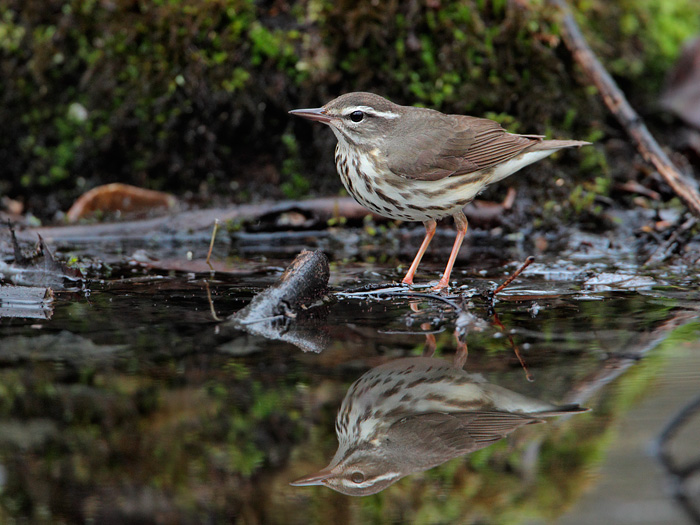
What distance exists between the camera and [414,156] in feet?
14.7

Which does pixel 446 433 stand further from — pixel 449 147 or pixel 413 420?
pixel 449 147

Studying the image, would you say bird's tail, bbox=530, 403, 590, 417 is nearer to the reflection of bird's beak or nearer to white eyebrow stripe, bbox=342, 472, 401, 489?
white eyebrow stripe, bbox=342, 472, 401, 489

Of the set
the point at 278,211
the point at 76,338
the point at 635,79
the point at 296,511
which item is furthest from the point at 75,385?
the point at 635,79

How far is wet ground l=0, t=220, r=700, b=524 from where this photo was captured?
1915 mm

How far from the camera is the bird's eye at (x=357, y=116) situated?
4602 mm

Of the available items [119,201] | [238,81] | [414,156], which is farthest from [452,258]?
[119,201]

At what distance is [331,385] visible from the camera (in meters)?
2.70

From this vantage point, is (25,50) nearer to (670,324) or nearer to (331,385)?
(331,385)

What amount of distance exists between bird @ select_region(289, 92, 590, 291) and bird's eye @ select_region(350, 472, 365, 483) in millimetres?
2139

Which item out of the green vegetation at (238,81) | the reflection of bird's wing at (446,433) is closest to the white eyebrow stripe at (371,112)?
the green vegetation at (238,81)

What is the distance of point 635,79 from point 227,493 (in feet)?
24.6

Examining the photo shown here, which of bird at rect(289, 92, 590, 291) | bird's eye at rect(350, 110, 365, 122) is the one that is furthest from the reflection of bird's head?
bird's eye at rect(350, 110, 365, 122)

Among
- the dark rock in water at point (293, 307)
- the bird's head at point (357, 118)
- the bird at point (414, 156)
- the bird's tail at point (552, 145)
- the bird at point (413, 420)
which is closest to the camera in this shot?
the bird at point (413, 420)

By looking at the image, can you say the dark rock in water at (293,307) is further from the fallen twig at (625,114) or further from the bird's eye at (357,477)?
the fallen twig at (625,114)
